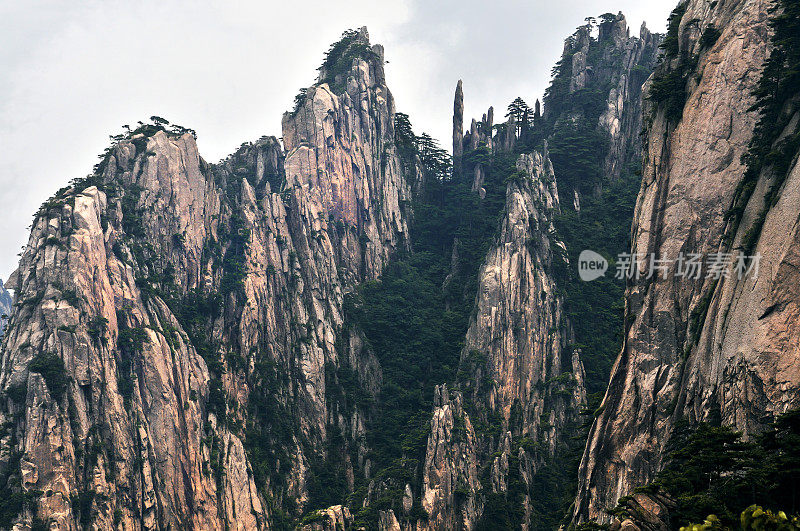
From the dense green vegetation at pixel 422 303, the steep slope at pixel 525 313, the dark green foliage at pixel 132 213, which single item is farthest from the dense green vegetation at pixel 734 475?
the dark green foliage at pixel 132 213

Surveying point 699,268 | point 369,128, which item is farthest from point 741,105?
point 369,128

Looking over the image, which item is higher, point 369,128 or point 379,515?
point 369,128

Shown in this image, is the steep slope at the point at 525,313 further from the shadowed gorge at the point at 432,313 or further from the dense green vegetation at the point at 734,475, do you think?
the dense green vegetation at the point at 734,475

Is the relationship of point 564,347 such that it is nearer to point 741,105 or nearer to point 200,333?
point 200,333

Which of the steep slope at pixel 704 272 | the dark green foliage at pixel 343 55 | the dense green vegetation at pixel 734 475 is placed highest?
the dark green foliage at pixel 343 55

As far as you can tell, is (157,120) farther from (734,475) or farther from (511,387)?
(734,475)

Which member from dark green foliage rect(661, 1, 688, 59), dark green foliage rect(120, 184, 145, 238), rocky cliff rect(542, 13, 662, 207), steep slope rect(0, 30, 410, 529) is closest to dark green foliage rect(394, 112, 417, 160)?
steep slope rect(0, 30, 410, 529)
